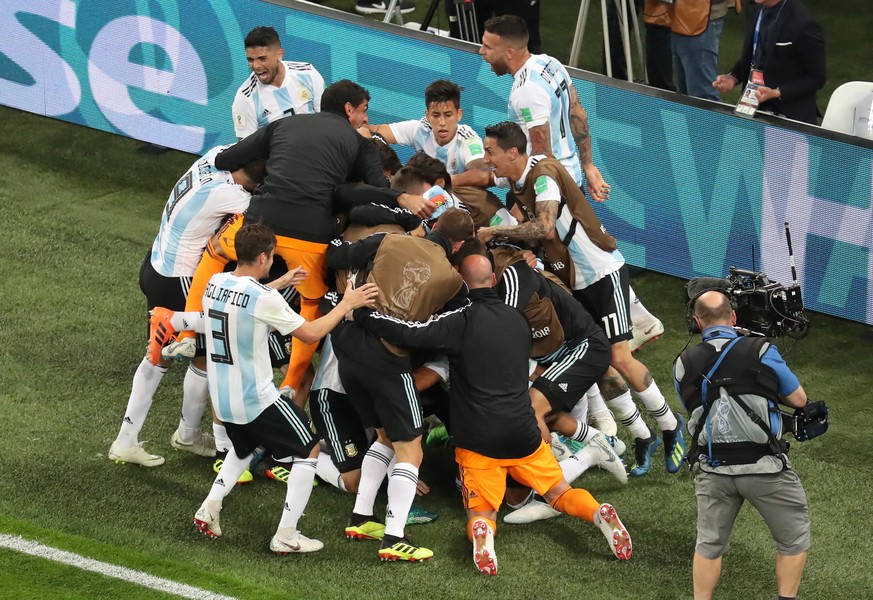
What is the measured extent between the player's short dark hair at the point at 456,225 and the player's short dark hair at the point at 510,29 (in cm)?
201

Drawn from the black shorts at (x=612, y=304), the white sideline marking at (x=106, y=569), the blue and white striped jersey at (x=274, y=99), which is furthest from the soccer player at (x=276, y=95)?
the white sideline marking at (x=106, y=569)

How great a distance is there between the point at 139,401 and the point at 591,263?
2.76m

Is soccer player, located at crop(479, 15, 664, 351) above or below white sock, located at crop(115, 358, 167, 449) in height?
above

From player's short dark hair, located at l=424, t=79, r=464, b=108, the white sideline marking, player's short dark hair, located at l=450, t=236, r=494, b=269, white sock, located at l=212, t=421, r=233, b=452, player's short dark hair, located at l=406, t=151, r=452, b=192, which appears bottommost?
the white sideline marking

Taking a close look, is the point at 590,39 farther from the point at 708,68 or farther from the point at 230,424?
the point at 230,424

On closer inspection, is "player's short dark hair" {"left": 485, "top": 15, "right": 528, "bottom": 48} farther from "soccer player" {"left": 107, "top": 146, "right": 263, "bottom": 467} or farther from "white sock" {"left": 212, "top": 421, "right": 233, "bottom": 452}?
"white sock" {"left": 212, "top": 421, "right": 233, "bottom": 452}

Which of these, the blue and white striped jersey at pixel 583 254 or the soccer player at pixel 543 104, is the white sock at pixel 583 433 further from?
the soccer player at pixel 543 104

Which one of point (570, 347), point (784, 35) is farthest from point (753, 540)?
point (784, 35)

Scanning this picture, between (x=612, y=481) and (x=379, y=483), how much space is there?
1.48 meters

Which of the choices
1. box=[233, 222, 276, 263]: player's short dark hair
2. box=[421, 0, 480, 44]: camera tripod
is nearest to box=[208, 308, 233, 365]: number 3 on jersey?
box=[233, 222, 276, 263]: player's short dark hair

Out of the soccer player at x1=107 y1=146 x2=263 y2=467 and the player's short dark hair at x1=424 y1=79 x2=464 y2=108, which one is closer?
the soccer player at x1=107 y1=146 x2=263 y2=467

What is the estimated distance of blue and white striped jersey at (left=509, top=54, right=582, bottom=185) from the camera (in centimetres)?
861

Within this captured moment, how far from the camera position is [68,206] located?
11.1 meters

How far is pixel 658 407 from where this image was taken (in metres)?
7.91
